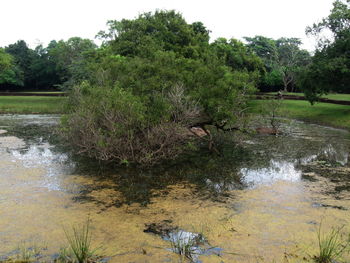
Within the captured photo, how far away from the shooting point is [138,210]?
1059 cm

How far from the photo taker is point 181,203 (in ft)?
36.9

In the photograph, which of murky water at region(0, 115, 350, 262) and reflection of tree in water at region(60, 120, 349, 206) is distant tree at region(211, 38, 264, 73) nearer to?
reflection of tree in water at region(60, 120, 349, 206)

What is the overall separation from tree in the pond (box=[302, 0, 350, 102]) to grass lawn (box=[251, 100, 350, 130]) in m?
2.15

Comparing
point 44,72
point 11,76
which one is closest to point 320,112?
point 11,76

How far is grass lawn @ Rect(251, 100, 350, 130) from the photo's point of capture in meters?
31.6

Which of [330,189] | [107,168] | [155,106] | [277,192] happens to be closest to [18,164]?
[107,168]

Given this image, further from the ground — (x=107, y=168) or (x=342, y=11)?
(x=342, y=11)

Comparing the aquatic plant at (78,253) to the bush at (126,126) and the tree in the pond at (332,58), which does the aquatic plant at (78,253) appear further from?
the tree in the pond at (332,58)

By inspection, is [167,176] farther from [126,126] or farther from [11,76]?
[11,76]

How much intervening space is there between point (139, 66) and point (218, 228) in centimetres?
1104

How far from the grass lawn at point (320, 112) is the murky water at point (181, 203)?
13653mm

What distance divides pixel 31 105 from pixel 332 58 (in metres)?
34.8

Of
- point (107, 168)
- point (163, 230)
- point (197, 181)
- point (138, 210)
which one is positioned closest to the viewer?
point (163, 230)

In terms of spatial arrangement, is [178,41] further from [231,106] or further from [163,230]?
[163,230]
